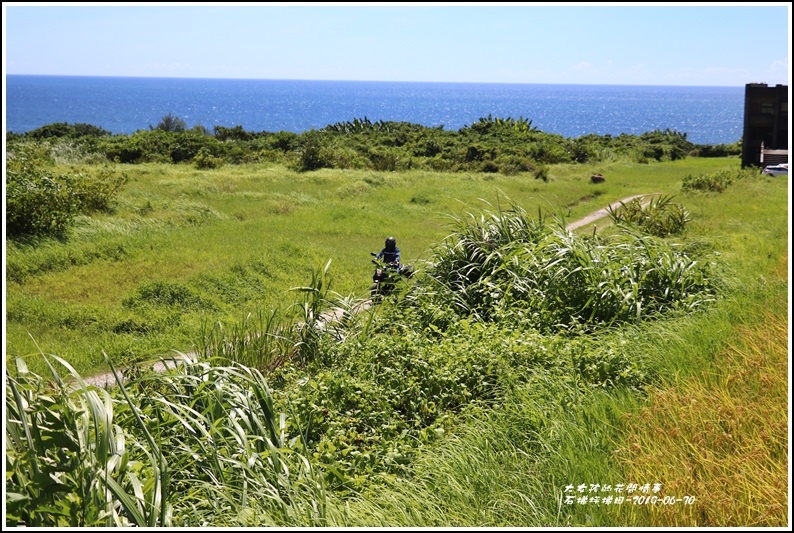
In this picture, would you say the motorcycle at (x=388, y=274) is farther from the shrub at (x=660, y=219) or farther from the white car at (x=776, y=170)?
the white car at (x=776, y=170)

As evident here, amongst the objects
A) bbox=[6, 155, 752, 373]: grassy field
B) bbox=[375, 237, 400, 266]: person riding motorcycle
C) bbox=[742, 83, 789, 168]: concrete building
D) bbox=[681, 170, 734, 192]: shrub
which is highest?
bbox=[742, 83, 789, 168]: concrete building

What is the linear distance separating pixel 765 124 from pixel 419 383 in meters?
16.0

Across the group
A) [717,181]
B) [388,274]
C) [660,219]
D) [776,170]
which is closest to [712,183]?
[717,181]

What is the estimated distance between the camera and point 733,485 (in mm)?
3201

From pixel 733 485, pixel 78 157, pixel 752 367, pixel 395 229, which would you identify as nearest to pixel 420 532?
pixel 733 485

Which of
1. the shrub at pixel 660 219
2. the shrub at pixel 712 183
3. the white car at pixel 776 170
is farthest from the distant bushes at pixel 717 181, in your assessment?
the shrub at pixel 660 219

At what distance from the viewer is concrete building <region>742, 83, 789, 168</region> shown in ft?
52.4

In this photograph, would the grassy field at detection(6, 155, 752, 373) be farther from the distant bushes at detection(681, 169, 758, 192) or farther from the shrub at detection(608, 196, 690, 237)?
the distant bushes at detection(681, 169, 758, 192)

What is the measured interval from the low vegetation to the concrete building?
4.70 m

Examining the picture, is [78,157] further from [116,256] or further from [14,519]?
[14,519]

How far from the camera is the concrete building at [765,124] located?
16.0m

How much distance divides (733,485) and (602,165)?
100 ft

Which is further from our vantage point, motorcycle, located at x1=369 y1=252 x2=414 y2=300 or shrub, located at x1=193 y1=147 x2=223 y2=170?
shrub, located at x1=193 y1=147 x2=223 y2=170

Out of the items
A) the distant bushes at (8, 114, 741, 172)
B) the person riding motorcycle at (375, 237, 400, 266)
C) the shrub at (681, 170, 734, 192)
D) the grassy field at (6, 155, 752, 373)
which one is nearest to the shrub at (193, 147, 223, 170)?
the distant bushes at (8, 114, 741, 172)
